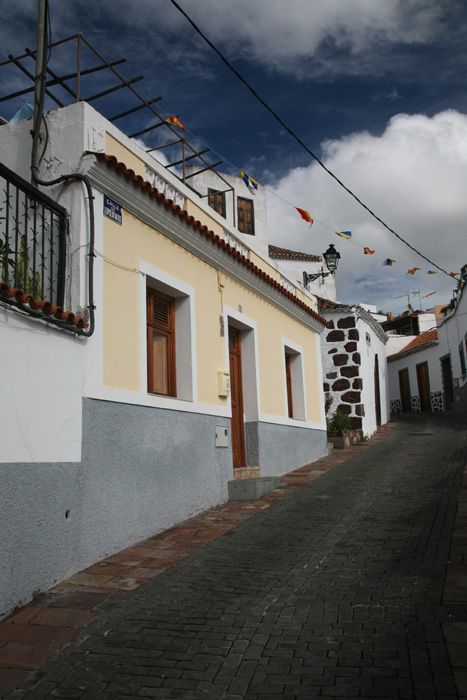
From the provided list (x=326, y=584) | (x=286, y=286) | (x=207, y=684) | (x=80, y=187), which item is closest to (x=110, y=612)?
(x=207, y=684)

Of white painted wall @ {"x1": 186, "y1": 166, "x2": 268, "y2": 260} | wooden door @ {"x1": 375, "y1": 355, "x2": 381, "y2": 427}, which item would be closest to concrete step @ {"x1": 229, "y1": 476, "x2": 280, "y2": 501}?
wooden door @ {"x1": 375, "y1": 355, "x2": 381, "y2": 427}

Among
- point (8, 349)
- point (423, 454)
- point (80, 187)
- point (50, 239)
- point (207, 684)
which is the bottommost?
point (207, 684)

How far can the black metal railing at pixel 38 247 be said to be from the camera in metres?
5.04

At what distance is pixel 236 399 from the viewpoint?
9.11m

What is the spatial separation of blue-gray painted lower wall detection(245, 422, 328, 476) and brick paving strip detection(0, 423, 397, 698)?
5.29 ft

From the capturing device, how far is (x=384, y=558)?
5.05 meters

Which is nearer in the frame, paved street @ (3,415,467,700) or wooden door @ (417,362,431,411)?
paved street @ (3,415,467,700)

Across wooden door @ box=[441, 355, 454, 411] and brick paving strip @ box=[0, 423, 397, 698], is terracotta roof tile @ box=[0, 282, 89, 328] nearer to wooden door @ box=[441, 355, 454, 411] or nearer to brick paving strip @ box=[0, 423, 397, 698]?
brick paving strip @ box=[0, 423, 397, 698]

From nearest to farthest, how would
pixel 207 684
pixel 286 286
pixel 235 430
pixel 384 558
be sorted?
pixel 207 684 < pixel 384 558 < pixel 235 430 < pixel 286 286

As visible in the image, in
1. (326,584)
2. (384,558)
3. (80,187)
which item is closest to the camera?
(326,584)

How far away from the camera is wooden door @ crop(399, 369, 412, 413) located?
28047 mm

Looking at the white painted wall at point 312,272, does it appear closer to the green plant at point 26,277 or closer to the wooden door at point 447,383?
the wooden door at point 447,383

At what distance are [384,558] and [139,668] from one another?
2540mm

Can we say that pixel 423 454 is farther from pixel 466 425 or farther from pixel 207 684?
pixel 207 684
